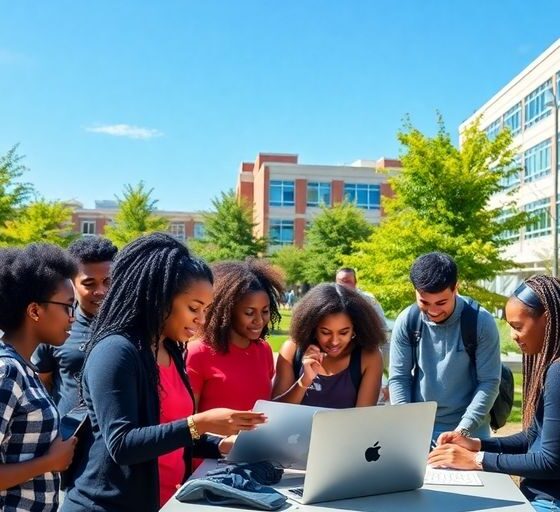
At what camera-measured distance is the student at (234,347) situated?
3.06 metres

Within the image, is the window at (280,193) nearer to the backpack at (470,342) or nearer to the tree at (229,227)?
the tree at (229,227)

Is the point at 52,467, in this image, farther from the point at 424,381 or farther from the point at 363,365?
the point at 424,381

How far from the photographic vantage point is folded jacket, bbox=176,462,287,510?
2.11m

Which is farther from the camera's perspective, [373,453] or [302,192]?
[302,192]

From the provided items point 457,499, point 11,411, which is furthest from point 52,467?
point 457,499

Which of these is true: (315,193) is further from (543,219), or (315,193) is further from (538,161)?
(543,219)

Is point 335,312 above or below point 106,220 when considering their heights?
below

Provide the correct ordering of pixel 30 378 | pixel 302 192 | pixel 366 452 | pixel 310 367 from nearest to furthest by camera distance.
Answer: pixel 30 378, pixel 366 452, pixel 310 367, pixel 302 192

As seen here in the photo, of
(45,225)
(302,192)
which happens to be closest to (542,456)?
(45,225)

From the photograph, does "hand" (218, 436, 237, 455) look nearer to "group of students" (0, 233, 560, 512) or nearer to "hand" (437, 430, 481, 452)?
"group of students" (0, 233, 560, 512)

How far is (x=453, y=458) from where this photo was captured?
2613 mm

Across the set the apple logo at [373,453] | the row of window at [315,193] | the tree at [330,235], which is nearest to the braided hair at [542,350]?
the apple logo at [373,453]

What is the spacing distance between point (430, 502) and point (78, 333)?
6.14 ft

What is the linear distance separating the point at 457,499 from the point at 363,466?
0.35m
